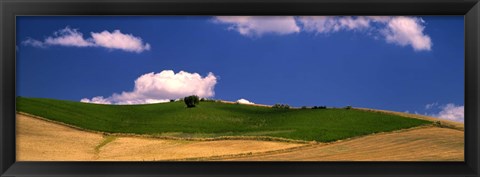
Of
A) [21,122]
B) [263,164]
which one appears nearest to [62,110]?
[21,122]

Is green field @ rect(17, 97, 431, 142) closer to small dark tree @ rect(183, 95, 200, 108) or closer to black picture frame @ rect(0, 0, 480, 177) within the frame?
small dark tree @ rect(183, 95, 200, 108)

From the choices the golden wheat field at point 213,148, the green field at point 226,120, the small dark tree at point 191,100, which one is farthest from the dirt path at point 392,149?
the small dark tree at point 191,100

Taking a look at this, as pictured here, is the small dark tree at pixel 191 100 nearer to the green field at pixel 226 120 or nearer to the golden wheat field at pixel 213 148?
the green field at pixel 226 120

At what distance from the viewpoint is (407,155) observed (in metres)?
5.04

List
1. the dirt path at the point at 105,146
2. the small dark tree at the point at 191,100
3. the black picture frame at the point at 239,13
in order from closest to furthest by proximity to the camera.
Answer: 1. the black picture frame at the point at 239,13
2. the dirt path at the point at 105,146
3. the small dark tree at the point at 191,100

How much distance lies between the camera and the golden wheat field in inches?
198

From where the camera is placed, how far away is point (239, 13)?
16.0 ft

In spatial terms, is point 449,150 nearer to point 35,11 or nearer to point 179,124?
point 179,124

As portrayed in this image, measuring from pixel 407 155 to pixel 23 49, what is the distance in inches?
164

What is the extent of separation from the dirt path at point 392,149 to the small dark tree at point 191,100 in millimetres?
746

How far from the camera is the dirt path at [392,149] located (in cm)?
504

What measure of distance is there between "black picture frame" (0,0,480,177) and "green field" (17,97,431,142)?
17.2 inches

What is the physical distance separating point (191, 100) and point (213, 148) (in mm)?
579

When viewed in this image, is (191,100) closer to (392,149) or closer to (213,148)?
(213,148)
